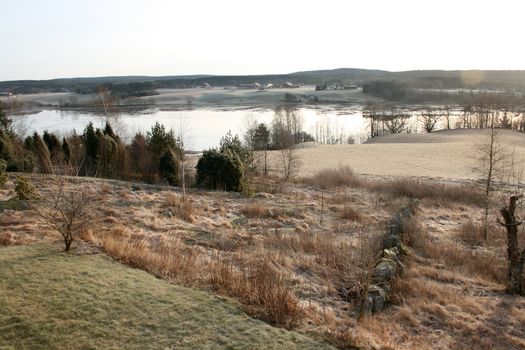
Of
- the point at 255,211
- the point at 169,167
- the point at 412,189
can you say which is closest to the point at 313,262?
the point at 255,211

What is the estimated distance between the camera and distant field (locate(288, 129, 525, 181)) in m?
41.0

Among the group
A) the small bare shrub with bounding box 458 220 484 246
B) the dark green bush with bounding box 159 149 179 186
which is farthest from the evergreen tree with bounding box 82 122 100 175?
the small bare shrub with bounding box 458 220 484 246

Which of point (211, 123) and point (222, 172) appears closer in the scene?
point (222, 172)

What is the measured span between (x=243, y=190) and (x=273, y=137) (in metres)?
41.0

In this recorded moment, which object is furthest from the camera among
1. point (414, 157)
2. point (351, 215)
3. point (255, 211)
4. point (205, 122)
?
point (205, 122)

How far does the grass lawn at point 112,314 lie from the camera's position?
6.00m

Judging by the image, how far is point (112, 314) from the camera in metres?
6.62

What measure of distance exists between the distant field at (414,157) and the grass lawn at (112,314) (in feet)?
104

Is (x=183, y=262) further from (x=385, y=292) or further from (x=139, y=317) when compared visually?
(x=385, y=292)

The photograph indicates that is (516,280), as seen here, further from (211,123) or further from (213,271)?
(211,123)

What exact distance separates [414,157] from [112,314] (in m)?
47.6

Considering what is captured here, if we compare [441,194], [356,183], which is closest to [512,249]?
[441,194]

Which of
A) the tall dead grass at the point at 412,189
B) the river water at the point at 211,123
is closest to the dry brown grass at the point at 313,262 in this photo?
the tall dead grass at the point at 412,189

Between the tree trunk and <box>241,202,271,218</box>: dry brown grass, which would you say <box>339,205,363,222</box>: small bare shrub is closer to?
<box>241,202,271,218</box>: dry brown grass
